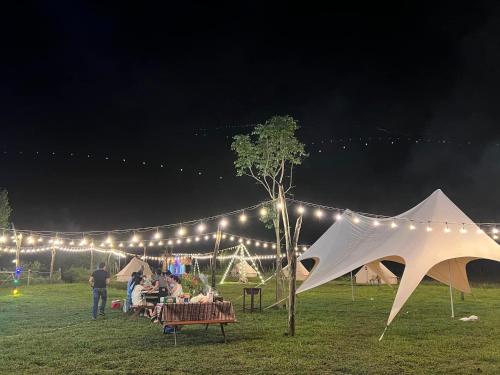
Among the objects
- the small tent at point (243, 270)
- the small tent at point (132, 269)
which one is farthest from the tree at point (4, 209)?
the small tent at point (243, 270)

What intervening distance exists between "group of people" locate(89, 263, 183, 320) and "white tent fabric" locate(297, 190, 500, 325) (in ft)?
10.3

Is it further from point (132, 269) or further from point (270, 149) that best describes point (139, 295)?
point (132, 269)

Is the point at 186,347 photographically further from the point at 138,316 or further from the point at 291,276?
the point at 138,316

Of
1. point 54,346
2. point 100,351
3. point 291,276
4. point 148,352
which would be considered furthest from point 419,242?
point 54,346

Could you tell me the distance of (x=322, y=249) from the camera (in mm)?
13680

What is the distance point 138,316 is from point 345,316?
525 centimetres

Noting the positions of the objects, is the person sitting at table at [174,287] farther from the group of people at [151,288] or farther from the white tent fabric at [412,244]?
the white tent fabric at [412,244]

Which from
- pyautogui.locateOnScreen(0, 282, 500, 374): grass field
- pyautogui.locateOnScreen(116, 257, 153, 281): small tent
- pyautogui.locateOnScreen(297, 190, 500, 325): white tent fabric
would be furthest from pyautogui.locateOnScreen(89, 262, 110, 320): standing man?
pyautogui.locateOnScreen(116, 257, 153, 281): small tent

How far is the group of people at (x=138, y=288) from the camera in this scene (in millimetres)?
10481

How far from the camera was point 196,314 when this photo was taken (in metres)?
7.94

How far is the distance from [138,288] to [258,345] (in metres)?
5.07

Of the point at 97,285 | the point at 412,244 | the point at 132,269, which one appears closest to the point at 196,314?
the point at 97,285

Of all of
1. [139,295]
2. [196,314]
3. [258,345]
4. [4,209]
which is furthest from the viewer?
[4,209]

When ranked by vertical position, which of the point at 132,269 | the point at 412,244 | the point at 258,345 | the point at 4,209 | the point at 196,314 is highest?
the point at 4,209
